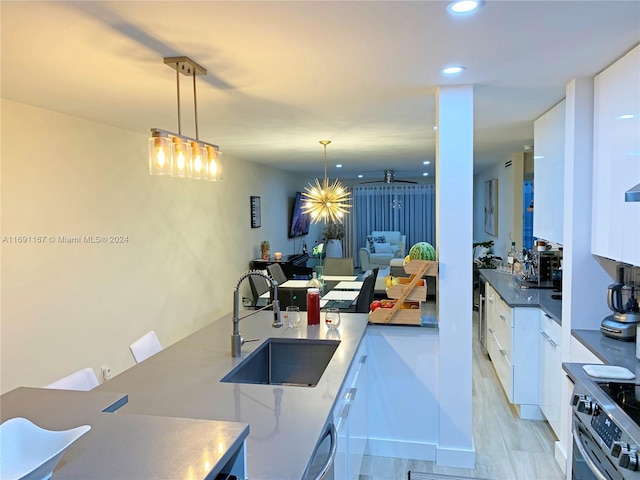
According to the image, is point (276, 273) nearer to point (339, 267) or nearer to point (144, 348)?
point (339, 267)

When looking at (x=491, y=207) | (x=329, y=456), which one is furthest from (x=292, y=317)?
(x=491, y=207)

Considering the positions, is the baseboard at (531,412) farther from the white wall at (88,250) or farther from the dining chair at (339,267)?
the white wall at (88,250)

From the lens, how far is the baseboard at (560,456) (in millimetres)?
2773

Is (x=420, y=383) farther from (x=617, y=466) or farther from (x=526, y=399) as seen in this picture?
(x=617, y=466)

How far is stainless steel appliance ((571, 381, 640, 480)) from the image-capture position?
1.57m

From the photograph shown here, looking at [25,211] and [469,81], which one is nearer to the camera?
[469,81]

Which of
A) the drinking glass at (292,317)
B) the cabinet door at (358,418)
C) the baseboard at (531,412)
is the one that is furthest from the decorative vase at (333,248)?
the cabinet door at (358,418)

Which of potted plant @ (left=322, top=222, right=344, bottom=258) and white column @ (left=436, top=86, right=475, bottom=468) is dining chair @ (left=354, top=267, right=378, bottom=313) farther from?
potted plant @ (left=322, top=222, right=344, bottom=258)

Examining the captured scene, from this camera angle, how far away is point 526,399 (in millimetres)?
3490

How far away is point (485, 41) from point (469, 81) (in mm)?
674

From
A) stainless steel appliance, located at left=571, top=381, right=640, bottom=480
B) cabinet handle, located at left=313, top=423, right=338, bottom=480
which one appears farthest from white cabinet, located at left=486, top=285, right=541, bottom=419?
cabinet handle, located at left=313, top=423, right=338, bottom=480

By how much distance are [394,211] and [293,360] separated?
962 cm

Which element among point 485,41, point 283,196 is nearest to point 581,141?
point 485,41

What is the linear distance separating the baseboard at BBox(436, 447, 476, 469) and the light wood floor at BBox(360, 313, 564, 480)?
33 mm
